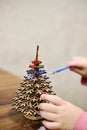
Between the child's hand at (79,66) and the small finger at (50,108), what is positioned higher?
the child's hand at (79,66)

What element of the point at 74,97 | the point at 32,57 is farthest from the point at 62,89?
the point at 32,57

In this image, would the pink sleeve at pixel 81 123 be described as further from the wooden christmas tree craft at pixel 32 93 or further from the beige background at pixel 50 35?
the beige background at pixel 50 35

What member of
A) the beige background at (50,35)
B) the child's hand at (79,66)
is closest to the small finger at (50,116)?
the child's hand at (79,66)

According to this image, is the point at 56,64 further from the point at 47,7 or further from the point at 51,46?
the point at 47,7

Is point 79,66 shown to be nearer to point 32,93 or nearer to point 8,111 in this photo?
point 32,93

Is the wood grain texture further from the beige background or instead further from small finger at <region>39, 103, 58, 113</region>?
the beige background

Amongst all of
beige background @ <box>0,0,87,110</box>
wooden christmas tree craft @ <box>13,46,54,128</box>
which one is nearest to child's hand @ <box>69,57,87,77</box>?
wooden christmas tree craft @ <box>13,46,54,128</box>
